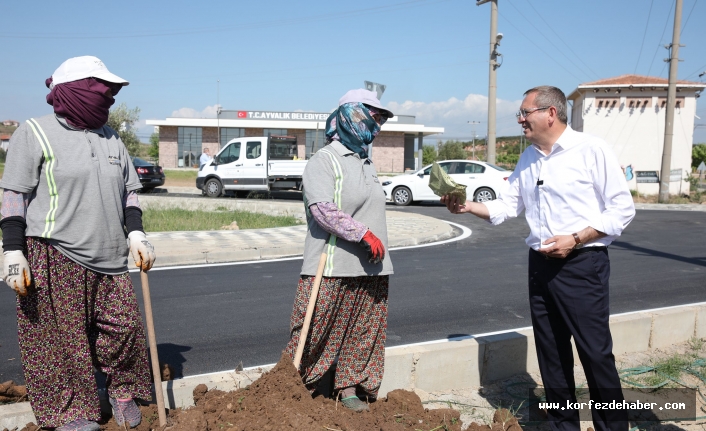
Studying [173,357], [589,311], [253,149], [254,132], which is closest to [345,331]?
[589,311]

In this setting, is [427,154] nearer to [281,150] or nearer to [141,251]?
[281,150]

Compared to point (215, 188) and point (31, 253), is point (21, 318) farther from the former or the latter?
point (215, 188)

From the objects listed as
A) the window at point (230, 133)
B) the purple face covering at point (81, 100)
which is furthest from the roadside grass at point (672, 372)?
the window at point (230, 133)

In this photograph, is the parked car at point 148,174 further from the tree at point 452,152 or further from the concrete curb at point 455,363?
the tree at point 452,152

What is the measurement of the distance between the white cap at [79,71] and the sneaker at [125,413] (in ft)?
5.53

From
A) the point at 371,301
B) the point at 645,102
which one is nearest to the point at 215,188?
the point at 371,301

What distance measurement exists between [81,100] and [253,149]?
19.8m

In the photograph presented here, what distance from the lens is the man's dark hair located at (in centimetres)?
329

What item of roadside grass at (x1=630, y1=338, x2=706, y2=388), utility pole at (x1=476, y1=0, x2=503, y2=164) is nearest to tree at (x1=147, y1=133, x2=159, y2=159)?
utility pole at (x1=476, y1=0, x2=503, y2=164)

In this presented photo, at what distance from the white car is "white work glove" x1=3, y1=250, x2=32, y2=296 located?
53.0 feet

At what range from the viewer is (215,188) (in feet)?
76.0

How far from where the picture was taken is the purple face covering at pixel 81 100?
3072mm

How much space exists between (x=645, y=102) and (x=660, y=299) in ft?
92.6

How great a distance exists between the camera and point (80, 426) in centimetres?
315
